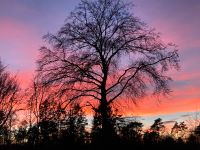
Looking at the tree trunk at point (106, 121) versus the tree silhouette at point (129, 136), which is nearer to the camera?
the tree silhouette at point (129, 136)

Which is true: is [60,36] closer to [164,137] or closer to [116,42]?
[116,42]

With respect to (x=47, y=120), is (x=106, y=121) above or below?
below

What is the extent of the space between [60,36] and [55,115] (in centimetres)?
568

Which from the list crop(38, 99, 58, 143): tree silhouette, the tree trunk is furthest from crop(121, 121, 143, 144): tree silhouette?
crop(38, 99, 58, 143): tree silhouette

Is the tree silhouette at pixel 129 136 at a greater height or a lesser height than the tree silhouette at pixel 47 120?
lesser

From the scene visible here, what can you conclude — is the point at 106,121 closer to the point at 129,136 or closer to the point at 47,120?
the point at 129,136

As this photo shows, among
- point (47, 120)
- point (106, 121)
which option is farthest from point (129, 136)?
point (47, 120)

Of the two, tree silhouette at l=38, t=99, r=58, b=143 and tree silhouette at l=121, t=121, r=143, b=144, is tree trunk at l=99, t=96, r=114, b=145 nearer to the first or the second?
tree silhouette at l=121, t=121, r=143, b=144

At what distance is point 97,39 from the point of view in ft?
99.3

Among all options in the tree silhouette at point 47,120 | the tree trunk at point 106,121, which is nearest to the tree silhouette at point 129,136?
the tree trunk at point 106,121

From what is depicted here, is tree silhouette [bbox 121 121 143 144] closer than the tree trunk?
Yes

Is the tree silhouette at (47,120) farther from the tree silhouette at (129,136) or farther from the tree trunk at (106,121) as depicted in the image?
the tree silhouette at (129,136)

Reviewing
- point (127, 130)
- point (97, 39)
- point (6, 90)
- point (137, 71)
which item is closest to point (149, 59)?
point (137, 71)

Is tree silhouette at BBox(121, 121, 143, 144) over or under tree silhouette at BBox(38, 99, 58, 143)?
under
